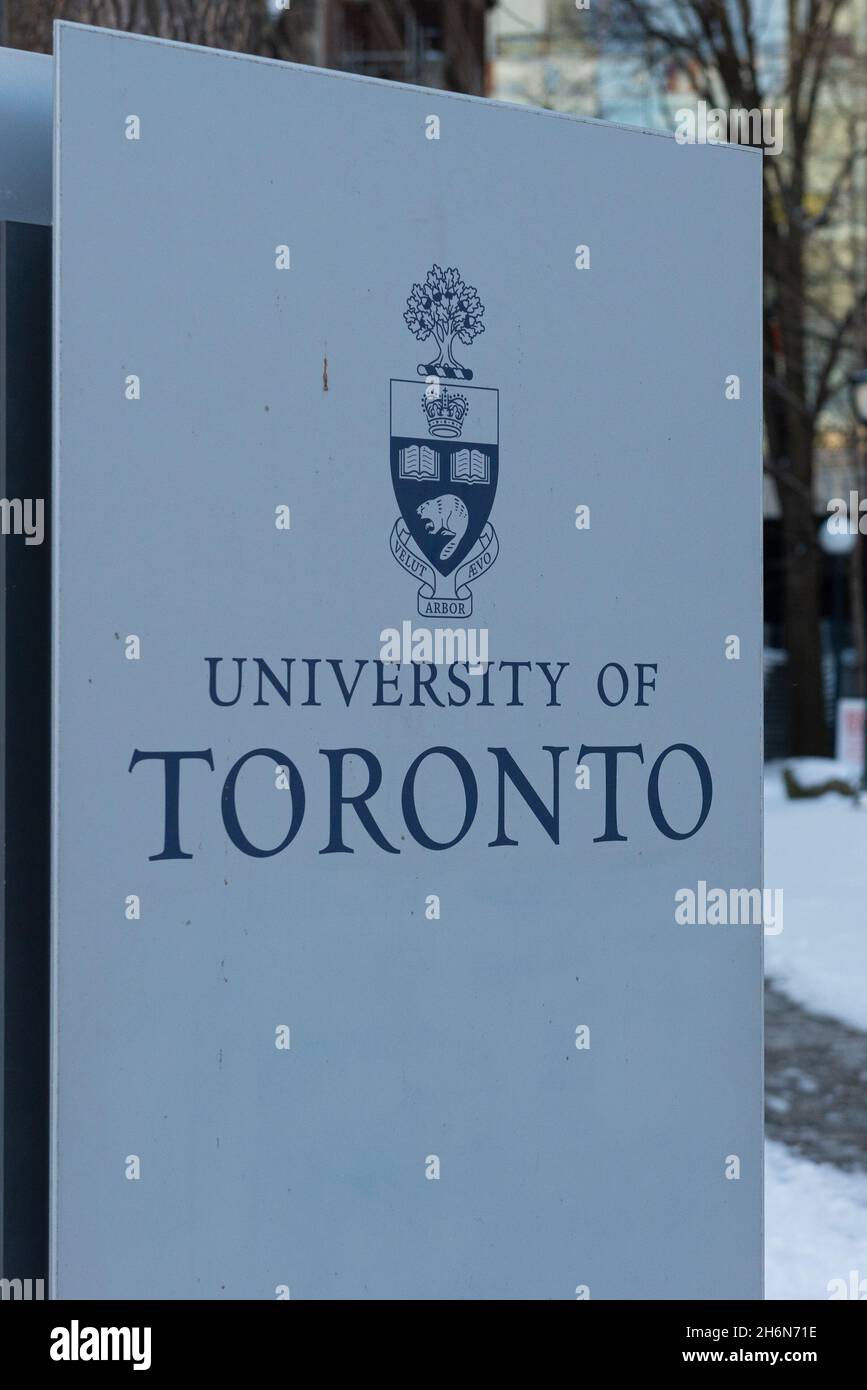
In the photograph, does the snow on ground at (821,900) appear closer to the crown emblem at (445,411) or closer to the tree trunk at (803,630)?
the tree trunk at (803,630)

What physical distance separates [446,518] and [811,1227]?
3.33 meters

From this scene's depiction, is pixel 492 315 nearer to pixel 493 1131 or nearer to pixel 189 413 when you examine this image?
pixel 189 413

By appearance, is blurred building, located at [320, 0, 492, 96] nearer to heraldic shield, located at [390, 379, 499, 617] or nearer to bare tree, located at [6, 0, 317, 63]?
bare tree, located at [6, 0, 317, 63]

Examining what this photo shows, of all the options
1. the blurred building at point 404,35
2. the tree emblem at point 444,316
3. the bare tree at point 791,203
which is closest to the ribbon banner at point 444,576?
the tree emblem at point 444,316

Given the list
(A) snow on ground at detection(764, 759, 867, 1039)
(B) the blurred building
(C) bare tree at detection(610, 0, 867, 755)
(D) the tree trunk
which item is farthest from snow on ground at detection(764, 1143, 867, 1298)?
(B) the blurred building

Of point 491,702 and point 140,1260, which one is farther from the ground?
point 491,702

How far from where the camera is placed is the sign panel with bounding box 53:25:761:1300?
2.61m

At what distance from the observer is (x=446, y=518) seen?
9.30 ft

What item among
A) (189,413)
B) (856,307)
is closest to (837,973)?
(189,413)

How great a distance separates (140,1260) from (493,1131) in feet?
2.07

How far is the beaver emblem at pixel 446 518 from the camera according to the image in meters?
2.81

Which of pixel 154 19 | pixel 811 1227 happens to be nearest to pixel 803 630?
pixel 811 1227

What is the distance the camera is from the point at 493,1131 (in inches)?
114

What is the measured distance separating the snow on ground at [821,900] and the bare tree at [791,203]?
3288 millimetres
